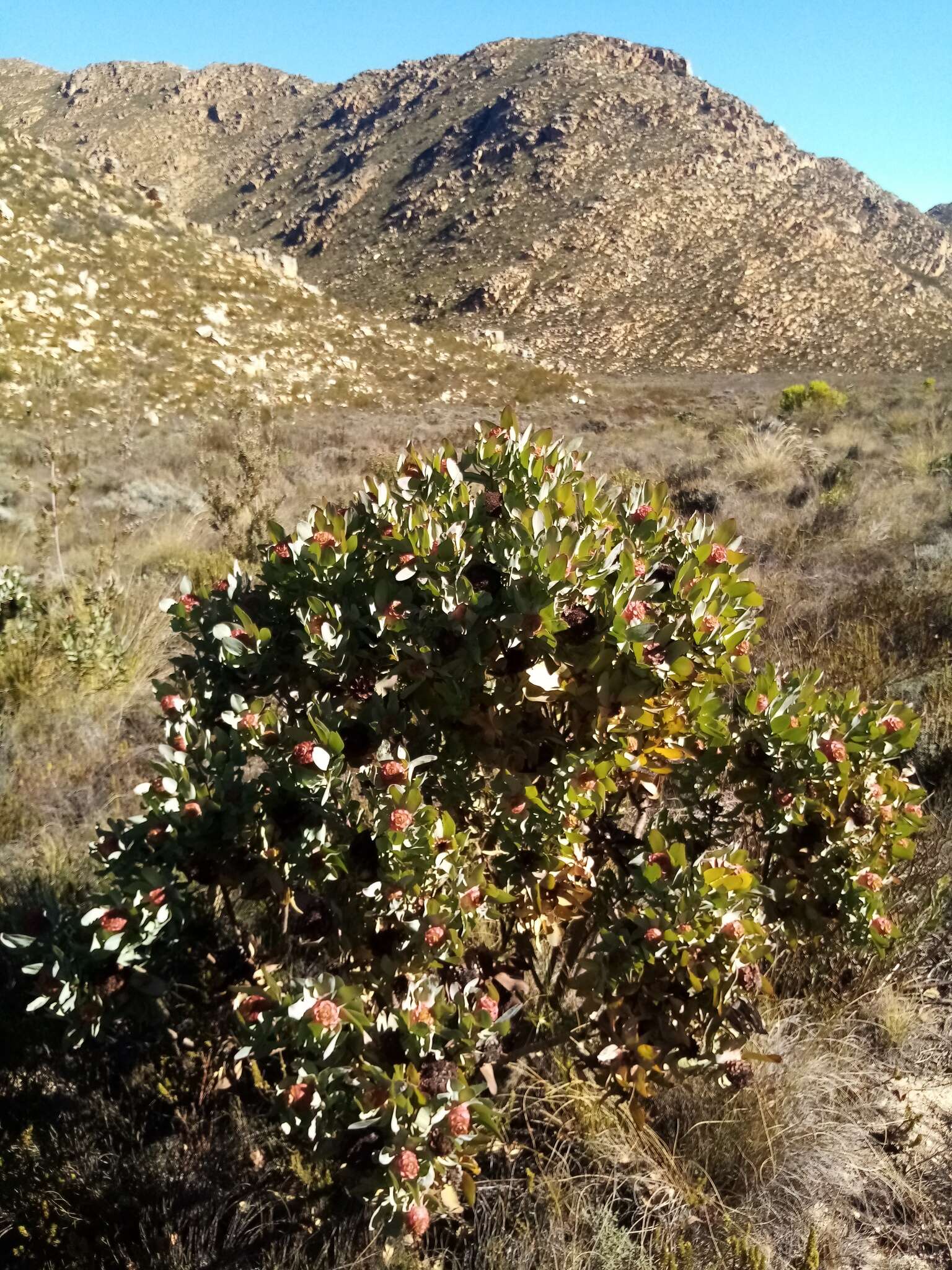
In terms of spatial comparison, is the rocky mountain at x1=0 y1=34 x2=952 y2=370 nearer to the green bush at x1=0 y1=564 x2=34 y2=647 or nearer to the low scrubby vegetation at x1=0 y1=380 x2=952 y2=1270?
the green bush at x1=0 y1=564 x2=34 y2=647

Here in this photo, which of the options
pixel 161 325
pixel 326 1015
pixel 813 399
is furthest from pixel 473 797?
pixel 161 325

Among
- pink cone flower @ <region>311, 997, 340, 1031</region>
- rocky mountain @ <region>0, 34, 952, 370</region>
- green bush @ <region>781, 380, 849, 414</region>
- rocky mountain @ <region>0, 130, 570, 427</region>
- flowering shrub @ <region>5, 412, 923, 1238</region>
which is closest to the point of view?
pink cone flower @ <region>311, 997, 340, 1031</region>

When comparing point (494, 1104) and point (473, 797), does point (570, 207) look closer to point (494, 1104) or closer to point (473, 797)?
point (473, 797)

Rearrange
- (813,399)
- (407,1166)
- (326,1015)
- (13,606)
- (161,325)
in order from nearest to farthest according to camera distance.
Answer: (407,1166)
(326,1015)
(13,606)
(813,399)
(161,325)

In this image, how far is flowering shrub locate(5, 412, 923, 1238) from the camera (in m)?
1.46

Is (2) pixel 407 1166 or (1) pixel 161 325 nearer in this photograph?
(2) pixel 407 1166

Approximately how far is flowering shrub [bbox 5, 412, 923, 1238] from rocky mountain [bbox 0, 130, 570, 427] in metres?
10.7

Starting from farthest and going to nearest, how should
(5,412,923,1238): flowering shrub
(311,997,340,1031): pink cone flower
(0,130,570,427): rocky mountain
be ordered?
(0,130,570,427): rocky mountain → (5,412,923,1238): flowering shrub → (311,997,340,1031): pink cone flower

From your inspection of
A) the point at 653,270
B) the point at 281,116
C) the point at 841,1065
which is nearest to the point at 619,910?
the point at 841,1065

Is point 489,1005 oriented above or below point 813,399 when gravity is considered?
below

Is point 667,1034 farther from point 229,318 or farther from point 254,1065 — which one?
point 229,318

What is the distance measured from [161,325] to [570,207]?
35080 mm

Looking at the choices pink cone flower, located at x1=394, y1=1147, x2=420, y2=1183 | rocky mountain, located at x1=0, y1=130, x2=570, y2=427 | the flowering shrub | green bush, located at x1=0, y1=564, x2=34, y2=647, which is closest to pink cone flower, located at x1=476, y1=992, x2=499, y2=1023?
the flowering shrub

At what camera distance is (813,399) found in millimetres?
15992
